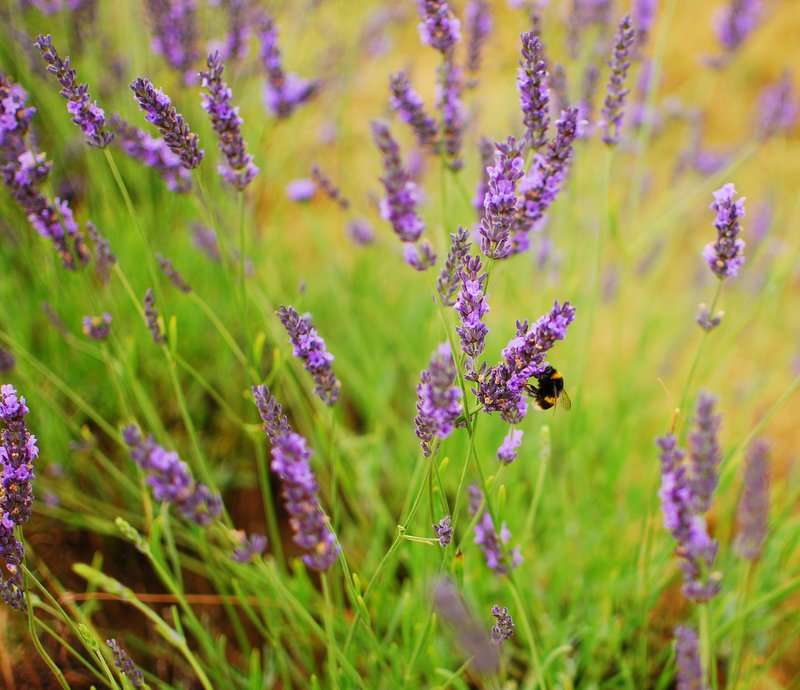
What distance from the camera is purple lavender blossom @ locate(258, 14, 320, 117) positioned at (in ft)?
5.51

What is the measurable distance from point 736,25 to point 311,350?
74.3 inches

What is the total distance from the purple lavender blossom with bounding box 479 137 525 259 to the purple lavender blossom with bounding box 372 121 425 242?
17cm

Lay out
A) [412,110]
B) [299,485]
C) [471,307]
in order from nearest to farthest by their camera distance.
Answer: [299,485] → [471,307] → [412,110]

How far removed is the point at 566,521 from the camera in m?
2.00

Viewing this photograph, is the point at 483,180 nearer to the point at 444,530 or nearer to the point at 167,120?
the point at 167,120

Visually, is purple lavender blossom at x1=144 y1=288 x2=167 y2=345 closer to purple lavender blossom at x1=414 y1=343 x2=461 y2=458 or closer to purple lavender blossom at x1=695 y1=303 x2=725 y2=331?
purple lavender blossom at x1=414 y1=343 x2=461 y2=458

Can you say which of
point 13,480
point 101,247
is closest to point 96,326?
point 101,247

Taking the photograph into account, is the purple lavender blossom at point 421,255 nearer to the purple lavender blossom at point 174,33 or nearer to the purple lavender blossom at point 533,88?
the purple lavender blossom at point 533,88

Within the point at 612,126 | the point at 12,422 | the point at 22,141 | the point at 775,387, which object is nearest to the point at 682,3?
the point at 775,387

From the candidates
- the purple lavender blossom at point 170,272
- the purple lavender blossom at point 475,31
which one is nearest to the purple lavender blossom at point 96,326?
the purple lavender blossom at point 170,272

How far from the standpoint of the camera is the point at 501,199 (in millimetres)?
1017

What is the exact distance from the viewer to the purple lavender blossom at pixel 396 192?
111 centimetres

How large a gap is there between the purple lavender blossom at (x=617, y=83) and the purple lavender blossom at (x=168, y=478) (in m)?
1.08

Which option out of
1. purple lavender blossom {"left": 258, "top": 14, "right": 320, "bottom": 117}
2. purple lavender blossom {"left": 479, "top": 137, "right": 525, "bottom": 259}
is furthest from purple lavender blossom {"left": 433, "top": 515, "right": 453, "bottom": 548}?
purple lavender blossom {"left": 258, "top": 14, "right": 320, "bottom": 117}
